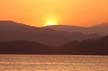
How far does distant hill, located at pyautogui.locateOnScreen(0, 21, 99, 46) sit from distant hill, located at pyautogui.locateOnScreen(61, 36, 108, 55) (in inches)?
5.6

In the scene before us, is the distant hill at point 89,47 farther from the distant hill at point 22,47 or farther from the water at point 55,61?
the distant hill at point 22,47

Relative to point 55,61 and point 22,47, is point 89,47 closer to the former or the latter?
point 22,47

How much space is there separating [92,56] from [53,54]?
118 centimetres

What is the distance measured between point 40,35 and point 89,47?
4.39 feet

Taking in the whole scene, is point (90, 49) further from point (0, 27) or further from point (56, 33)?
point (0, 27)

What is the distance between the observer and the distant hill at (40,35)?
60.3 ft

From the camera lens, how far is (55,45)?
60.2 feet

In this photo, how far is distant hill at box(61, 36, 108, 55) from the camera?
18.4m

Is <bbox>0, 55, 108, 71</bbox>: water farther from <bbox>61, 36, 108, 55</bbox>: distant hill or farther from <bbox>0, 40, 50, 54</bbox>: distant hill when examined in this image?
<bbox>0, 40, 50, 54</bbox>: distant hill

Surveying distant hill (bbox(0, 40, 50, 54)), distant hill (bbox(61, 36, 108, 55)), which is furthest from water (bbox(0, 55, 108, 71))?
distant hill (bbox(0, 40, 50, 54))

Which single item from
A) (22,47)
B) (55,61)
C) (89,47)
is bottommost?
(89,47)

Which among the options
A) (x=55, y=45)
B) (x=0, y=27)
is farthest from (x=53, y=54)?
(x=0, y=27)

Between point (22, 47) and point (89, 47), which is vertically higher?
point (22, 47)

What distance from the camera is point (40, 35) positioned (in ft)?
60.5
